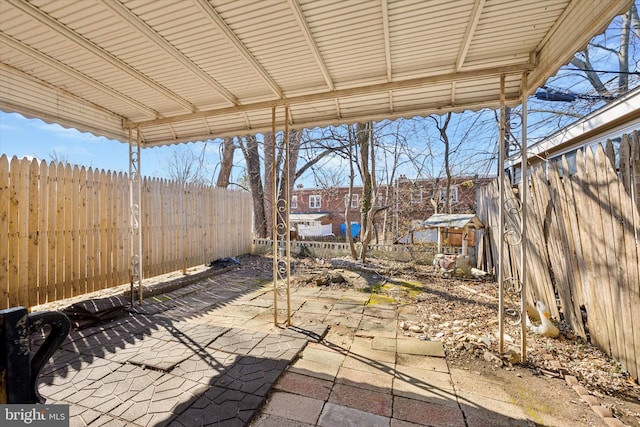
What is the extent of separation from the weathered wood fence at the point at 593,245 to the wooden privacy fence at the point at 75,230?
618 centimetres

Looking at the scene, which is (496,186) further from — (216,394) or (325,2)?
(216,394)

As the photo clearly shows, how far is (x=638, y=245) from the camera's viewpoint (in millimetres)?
2336

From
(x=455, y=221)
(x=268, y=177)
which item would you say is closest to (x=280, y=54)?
(x=455, y=221)

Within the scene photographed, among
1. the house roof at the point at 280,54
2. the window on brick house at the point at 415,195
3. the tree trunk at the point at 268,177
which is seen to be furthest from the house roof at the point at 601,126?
the tree trunk at the point at 268,177

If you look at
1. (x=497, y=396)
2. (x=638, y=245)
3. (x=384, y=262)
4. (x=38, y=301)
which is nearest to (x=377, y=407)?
(x=497, y=396)

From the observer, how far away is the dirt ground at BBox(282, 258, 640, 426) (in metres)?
2.32

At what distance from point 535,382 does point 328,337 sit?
6.53 feet

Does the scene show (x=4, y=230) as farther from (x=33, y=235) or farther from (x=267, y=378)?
(x=267, y=378)

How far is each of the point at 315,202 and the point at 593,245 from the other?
25.7 m

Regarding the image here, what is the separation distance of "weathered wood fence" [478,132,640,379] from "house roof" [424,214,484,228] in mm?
2250

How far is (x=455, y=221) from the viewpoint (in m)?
6.60

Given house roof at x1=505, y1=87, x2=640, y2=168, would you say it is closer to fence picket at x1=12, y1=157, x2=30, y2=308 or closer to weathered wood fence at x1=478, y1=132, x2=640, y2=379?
weathered wood fence at x1=478, y1=132, x2=640, y2=379

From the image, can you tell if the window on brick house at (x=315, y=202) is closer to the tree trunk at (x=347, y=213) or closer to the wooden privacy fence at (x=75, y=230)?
the tree trunk at (x=347, y=213)

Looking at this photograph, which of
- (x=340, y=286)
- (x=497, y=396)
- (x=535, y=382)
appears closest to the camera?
(x=497, y=396)
